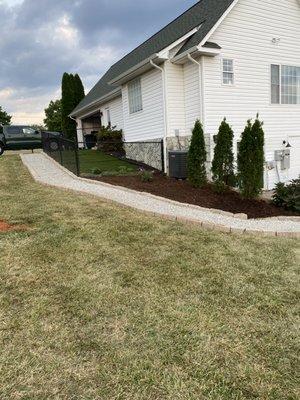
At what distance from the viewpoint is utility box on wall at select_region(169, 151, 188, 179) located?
11.6 meters

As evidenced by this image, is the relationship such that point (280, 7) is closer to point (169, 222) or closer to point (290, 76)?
point (290, 76)

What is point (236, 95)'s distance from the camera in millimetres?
12234

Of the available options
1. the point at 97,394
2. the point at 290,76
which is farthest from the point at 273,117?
the point at 97,394

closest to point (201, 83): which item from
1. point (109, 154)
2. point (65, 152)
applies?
point (65, 152)

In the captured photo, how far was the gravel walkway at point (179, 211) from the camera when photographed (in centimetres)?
632

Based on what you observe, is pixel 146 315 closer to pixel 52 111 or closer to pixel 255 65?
pixel 255 65

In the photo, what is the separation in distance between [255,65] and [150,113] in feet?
14.4

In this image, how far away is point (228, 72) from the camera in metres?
12.0

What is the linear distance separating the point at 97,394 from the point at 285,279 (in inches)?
110

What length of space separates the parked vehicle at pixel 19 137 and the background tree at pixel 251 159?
40.4 feet

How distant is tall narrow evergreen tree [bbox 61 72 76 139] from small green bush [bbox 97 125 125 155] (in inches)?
451

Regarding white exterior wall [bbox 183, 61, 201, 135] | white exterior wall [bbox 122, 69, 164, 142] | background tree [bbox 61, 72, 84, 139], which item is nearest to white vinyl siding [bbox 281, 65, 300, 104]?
white exterior wall [bbox 183, 61, 201, 135]

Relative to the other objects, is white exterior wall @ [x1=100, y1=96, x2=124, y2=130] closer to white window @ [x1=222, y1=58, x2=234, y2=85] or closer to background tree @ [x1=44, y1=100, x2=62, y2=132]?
white window @ [x1=222, y1=58, x2=234, y2=85]

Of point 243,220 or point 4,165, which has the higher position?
point 4,165
